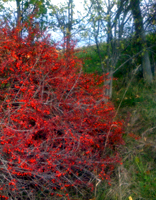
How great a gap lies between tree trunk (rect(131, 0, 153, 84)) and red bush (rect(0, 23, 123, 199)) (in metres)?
2.90

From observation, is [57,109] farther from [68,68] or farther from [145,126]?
[145,126]

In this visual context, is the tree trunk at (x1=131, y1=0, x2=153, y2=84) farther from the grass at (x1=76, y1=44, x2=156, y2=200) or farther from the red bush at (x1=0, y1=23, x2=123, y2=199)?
the red bush at (x1=0, y1=23, x2=123, y2=199)

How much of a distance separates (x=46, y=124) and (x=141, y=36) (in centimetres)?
474

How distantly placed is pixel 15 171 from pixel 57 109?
1149 millimetres

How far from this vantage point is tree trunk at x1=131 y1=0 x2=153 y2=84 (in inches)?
249

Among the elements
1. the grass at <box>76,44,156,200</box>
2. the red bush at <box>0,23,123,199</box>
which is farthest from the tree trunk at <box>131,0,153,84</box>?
the red bush at <box>0,23,123,199</box>

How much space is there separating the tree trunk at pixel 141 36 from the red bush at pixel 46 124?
290 cm

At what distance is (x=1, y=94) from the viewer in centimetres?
366

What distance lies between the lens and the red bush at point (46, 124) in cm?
309

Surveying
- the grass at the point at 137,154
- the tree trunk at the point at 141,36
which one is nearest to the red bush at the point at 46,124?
the grass at the point at 137,154

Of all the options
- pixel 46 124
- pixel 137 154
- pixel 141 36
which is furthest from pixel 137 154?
pixel 141 36

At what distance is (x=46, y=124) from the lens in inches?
129

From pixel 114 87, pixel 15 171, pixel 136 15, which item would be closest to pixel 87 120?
pixel 15 171

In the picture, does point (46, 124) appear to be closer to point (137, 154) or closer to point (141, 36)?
point (137, 154)
